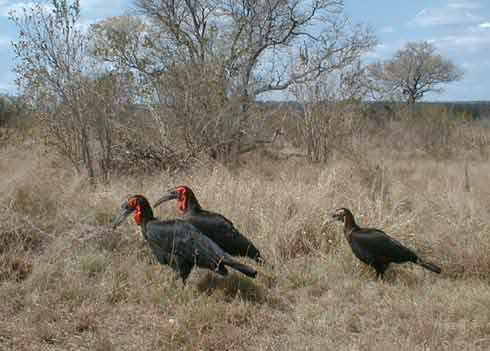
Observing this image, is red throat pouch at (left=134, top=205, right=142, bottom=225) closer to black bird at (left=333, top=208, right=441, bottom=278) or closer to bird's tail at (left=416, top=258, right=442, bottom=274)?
black bird at (left=333, top=208, right=441, bottom=278)

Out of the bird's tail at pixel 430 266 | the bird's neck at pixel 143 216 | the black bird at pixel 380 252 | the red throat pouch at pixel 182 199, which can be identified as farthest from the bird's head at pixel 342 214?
the bird's neck at pixel 143 216

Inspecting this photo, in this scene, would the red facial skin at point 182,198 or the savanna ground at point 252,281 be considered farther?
the red facial skin at point 182,198

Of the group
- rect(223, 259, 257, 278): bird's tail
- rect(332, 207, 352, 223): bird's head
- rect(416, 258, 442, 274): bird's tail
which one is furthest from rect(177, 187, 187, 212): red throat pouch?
rect(416, 258, 442, 274): bird's tail

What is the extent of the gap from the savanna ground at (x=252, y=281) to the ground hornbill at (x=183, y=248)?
184 mm

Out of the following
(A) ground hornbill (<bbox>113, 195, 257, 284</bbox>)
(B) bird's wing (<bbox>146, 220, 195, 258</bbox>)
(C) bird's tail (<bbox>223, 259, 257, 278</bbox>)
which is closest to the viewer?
(C) bird's tail (<bbox>223, 259, 257, 278</bbox>)

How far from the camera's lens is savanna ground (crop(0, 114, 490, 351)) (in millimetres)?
3922

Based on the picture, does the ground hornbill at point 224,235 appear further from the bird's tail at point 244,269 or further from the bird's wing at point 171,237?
the bird's tail at point 244,269

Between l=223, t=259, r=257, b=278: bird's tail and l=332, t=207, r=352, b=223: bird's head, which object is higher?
l=332, t=207, r=352, b=223: bird's head

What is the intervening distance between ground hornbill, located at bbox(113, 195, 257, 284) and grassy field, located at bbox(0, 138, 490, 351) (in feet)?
0.61

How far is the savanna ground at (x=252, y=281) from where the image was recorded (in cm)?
392

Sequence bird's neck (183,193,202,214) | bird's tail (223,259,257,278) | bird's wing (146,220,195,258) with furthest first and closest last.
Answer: bird's neck (183,193,202,214) < bird's wing (146,220,195,258) < bird's tail (223,259,257,278)

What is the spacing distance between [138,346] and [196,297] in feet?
2.78

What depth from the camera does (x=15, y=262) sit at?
5.02m

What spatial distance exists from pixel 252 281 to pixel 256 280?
0.08 metres
